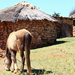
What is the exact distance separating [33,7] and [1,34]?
410cm

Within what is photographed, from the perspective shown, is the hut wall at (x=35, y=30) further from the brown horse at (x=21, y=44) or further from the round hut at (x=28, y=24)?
the brown horse at (x=21, y=44)

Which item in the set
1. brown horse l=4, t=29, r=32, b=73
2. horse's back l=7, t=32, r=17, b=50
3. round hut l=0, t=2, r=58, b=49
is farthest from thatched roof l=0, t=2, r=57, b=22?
brown horse l=4, t=29, r=32, b=73

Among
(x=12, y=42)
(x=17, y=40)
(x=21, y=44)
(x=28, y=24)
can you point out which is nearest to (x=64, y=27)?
(x=28, y=24)

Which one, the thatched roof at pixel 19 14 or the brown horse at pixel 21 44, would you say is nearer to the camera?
the brown horse at pixel 21 44

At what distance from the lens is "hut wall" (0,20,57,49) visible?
14.1 meters

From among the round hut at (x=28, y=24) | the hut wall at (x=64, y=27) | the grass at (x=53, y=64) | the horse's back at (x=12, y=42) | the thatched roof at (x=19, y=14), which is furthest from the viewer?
the hut wall at (x=64, y=27)

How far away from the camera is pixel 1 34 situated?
14.1m

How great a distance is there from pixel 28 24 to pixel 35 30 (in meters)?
0.75

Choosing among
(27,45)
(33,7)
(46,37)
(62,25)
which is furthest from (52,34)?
(27,45)

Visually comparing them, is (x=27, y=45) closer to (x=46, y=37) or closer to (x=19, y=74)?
(x=19, y=74)

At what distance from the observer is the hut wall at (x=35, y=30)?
1413 cm

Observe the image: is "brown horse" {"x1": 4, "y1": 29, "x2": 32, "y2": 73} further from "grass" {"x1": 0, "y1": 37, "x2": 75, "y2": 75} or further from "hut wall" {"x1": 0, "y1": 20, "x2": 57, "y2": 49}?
"hut wall" {"x1": 0, "y1": 20, "x2": 57, "y2": 49}

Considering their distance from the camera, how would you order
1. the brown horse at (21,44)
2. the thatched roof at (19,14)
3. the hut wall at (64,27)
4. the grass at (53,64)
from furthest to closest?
the hut wall at (64,27) → the thatched roof at (19,14) → the grass at (53,64) → the brown horse at (21,44)

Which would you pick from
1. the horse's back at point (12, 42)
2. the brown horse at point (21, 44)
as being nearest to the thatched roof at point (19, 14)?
the horse's back at point (12, 42)
